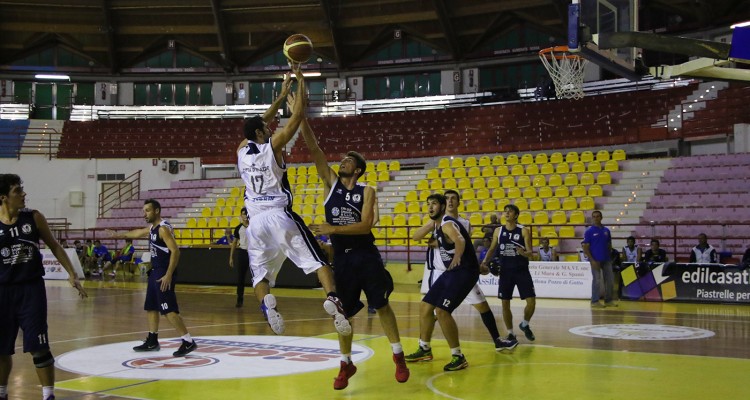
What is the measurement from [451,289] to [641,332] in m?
4.56

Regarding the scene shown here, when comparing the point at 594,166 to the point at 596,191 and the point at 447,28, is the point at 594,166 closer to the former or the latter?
the point at 596,191

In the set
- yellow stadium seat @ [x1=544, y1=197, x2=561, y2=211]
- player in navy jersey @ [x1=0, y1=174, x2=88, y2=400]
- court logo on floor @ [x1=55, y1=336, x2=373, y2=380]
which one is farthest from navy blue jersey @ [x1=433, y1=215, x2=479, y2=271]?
yellow stadium seat @ [x1=544, y1=197, x2=561, y2=211]

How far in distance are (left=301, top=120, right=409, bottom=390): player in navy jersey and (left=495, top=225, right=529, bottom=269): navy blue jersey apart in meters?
3.40

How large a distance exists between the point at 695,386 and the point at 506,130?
2392 cm

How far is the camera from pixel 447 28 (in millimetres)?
34125

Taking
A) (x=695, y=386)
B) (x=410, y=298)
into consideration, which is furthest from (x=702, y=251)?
(x=695, y=386)

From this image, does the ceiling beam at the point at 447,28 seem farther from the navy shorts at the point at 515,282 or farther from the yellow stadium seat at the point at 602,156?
the navy shorts at the point at 515,282

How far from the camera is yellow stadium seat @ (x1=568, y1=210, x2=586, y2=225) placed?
21969 mm

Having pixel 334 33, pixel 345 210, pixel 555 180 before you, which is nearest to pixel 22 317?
pixel 345 210

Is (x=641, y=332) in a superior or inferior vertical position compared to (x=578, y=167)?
inferior

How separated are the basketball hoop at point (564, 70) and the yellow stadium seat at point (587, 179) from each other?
9.05 ft

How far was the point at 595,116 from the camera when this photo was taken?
29.4 metres

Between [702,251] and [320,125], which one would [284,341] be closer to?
[702,251]

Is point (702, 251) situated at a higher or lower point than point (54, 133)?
lower
